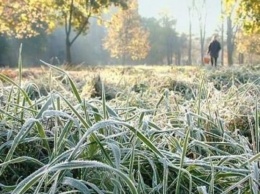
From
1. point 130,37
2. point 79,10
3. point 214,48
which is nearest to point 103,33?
point 130,37

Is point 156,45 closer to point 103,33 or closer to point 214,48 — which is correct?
point 103,33

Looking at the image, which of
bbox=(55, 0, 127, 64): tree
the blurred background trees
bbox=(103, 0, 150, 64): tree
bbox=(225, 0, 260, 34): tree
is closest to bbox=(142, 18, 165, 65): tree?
the blurred background trees

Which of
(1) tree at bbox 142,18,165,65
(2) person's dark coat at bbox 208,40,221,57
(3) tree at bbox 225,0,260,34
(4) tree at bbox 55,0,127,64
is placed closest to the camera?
(3) tree at bbox 225,0,260,34

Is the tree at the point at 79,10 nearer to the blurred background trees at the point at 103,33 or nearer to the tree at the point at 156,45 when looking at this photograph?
the blurred background trees at the point at 103,33

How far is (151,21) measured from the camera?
187ft

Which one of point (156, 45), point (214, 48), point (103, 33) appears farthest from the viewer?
point (103, 33)

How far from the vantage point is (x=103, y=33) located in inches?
→ 2347

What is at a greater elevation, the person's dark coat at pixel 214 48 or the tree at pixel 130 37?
the tree at pixel 130 37

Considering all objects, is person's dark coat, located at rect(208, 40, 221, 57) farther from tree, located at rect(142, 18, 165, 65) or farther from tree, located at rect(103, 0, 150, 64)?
tree, located at rect(142, 18, 165, 65)

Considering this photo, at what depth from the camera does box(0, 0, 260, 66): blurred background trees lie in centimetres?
1523

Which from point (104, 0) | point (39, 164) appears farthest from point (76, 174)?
point (104, 0)

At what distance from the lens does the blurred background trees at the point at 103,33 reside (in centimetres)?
1523

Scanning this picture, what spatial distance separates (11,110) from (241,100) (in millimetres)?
835

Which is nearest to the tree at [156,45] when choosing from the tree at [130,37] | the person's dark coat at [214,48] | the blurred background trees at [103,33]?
the blurred background trees at [103,33]
